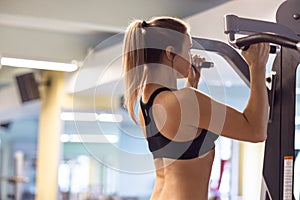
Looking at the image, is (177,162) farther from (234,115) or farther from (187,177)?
(234,115)

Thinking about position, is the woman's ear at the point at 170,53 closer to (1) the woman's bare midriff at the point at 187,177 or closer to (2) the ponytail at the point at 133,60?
(2) the ponytail at the point at 133,60

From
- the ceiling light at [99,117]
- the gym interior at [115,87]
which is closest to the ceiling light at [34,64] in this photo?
the gym interior at [115,87]

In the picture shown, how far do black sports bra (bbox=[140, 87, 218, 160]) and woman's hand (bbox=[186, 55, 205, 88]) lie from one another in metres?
0.24

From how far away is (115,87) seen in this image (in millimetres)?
2139

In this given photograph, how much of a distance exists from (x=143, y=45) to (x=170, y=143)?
0.32 meters

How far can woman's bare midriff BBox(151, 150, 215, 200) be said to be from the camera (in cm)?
176

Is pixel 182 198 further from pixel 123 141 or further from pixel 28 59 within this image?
pixel 28 59

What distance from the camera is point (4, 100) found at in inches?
385

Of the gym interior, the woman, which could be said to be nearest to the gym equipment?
the gym interior

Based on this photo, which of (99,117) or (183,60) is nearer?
(183,60)

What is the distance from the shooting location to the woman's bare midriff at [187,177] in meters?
1.76

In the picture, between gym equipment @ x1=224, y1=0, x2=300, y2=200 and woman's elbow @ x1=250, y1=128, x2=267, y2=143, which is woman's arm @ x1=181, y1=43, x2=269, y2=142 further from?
gym equipment @ x1=224, y1=0, x2=300, y2=200

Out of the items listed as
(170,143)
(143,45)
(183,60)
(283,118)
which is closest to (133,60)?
(143,45)

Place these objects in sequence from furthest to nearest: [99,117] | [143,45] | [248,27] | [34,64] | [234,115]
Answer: [34,64]
[99,117]
[248,27]
[143,45]
[234,115]
